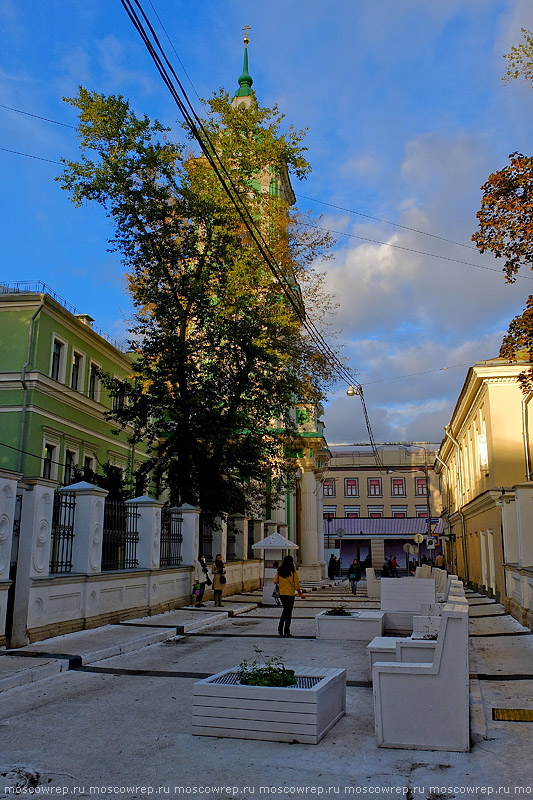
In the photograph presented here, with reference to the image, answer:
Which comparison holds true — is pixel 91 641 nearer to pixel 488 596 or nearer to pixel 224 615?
pixel 224 615

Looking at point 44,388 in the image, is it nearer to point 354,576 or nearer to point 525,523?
point 354,576

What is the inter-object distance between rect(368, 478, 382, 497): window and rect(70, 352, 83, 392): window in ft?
158

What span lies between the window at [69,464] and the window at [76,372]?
8.93 ft

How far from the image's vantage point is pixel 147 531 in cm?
1585

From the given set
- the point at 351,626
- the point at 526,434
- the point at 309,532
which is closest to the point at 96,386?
the point at 309,532

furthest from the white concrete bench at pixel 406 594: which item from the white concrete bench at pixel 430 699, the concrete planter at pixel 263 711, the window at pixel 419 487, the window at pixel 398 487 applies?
the window at pixel 419 487

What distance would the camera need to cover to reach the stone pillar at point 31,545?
1020 centimetres

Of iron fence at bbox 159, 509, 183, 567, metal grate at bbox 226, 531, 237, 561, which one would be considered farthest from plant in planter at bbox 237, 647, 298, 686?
metal grate at bbox 226, 531, 237, 561

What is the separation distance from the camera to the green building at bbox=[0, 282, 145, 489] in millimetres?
24734

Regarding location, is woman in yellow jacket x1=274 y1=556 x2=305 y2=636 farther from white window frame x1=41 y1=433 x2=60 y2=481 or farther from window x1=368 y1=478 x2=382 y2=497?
window x1=368 y1=478 x2=382 y2=497

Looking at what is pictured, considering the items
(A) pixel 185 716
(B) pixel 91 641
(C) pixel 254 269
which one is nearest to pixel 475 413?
(C) pixel 254 269

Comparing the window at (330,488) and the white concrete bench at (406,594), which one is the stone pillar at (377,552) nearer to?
the window at (330,488)

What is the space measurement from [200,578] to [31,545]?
9.80 m

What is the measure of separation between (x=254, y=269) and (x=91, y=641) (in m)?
14.0
